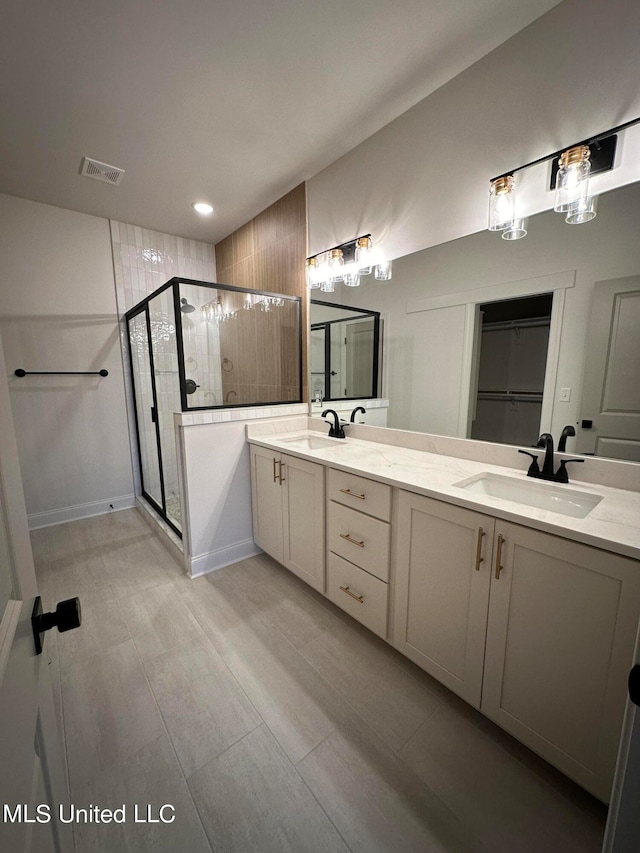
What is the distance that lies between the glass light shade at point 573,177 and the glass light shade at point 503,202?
0.17 meters

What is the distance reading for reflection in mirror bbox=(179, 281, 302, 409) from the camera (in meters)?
2.20

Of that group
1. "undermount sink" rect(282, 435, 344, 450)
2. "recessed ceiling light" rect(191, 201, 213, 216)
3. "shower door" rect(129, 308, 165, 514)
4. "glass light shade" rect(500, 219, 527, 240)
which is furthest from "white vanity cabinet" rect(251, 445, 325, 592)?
"recessed ceiling light" rect(191, 201, 213, 216)

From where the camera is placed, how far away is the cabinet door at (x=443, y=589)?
1187 mm

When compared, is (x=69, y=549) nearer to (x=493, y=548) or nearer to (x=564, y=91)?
(x=493, y=548)

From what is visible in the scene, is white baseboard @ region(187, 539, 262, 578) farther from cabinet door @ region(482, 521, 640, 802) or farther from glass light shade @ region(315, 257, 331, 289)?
glass light shade @ region(315, 257, 331, 289)

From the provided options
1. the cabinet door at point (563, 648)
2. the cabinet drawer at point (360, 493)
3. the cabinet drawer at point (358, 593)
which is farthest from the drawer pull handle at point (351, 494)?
the cabinet door at point (563, 648)

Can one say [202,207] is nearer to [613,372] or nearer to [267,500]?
[267,500]

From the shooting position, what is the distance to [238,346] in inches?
102

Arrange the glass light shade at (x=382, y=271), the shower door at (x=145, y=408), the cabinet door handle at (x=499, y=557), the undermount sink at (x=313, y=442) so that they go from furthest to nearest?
the shower door at (x=145, y=408) < the undermount sink at (x=313, y=442) < the glass light shade at (x=382, y=271) < the cabinet door handle at (x=499, y=557)

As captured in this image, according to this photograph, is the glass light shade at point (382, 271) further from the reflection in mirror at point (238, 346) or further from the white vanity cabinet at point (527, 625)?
the white vanity cabinet at point (527, 625)

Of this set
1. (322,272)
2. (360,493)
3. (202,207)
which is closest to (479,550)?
(360,493)

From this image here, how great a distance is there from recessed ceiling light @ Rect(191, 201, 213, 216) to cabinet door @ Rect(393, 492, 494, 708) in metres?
2.73

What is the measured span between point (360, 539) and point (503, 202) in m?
1.62

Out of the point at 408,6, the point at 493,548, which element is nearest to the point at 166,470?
the point at 493,548
